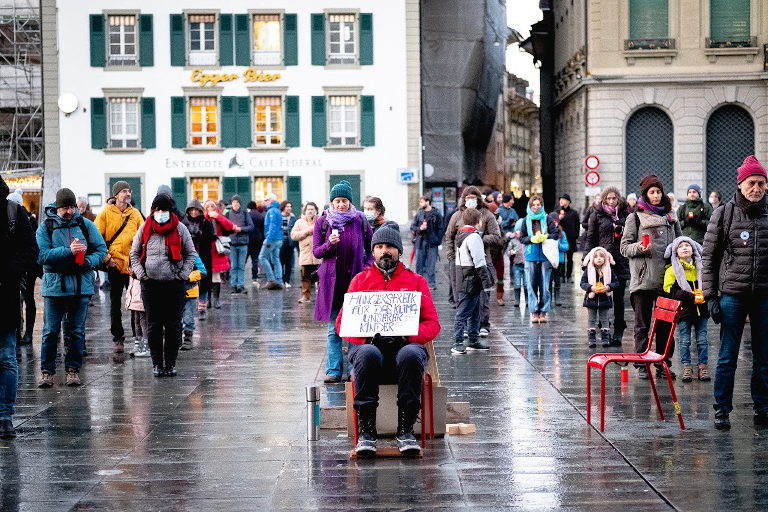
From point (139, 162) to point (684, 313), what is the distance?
39.8 meters

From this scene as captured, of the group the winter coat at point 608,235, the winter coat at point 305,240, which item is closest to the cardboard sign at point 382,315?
the winter coat at point 608,235

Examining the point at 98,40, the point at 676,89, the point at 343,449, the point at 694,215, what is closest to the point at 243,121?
the point at 98,40

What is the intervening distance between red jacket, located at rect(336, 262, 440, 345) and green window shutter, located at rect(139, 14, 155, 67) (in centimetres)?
4178

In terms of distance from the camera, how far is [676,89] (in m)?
41.7

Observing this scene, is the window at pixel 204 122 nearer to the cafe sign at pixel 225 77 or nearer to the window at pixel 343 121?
the cafe sign at pixel 225 77

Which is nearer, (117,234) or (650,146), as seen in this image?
(117,234)

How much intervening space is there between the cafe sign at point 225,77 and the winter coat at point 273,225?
22.8 m

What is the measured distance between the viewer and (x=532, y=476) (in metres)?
8.27

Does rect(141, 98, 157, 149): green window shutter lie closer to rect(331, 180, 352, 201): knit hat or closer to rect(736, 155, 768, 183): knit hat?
rect(331, 180, 352, 201): knit hat

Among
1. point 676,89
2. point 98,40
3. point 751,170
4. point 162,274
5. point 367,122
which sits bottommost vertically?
point 162,274

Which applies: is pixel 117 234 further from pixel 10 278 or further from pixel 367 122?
pixel 367 122

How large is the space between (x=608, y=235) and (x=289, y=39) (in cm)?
3476

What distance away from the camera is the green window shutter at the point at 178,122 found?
49.9 metres

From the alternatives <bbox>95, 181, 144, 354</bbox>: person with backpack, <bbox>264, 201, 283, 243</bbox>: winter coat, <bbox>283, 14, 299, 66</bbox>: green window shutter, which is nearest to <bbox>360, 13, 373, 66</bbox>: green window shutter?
<bbox>283, 14, 299, 66</bbox>: green window shutter
